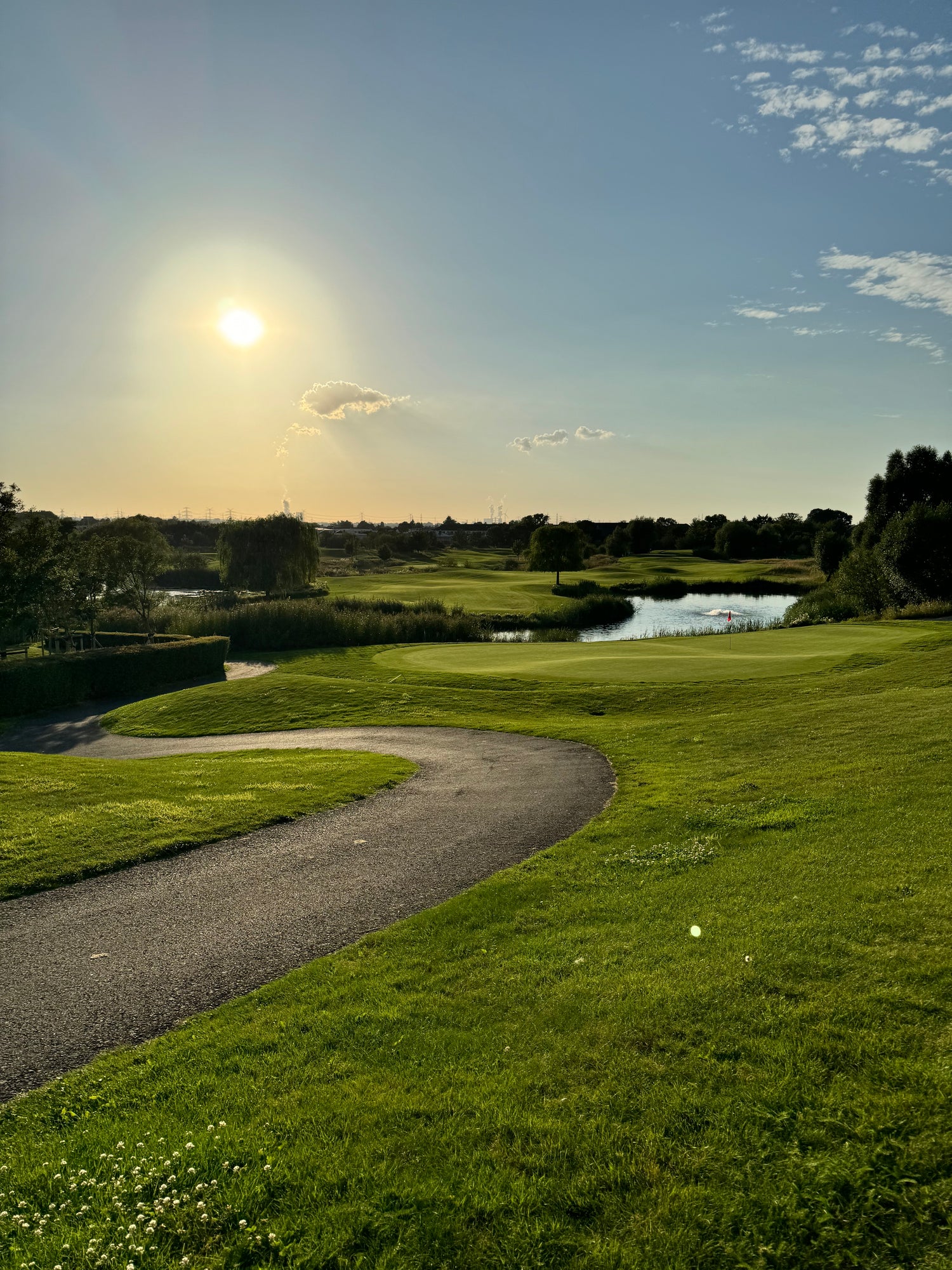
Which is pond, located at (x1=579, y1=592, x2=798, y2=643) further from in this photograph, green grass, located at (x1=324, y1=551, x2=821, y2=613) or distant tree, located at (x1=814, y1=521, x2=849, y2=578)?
distant tree, located at (x1=814, y1=521, x2=849, y2=578)

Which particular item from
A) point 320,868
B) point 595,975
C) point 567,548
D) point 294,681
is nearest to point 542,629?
point 567,548

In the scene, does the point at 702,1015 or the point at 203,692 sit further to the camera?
the point at 203,692

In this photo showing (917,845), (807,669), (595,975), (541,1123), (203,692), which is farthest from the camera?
(203,692)

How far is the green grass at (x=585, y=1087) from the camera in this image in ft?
14.6

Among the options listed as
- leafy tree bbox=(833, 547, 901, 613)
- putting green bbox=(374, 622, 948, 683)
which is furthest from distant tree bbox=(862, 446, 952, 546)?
putting green bbox=(374, 622, 948, 683)

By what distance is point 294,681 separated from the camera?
3169 centimetres

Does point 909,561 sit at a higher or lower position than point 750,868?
higher

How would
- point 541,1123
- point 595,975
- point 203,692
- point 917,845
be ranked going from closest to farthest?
1. point 541,1123
2. point 595,975
3. point 917,845
4. point 203,692

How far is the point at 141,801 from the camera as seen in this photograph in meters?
15.3

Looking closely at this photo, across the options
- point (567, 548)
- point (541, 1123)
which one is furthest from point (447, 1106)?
point (567, 548)

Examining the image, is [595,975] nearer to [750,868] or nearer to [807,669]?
[750,868]

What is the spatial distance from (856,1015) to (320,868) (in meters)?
7.97

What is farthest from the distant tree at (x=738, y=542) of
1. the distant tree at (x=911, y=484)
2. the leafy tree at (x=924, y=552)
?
the leafy tree at (x=924, y=552)

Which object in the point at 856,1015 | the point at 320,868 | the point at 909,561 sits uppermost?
the point at 909,561
